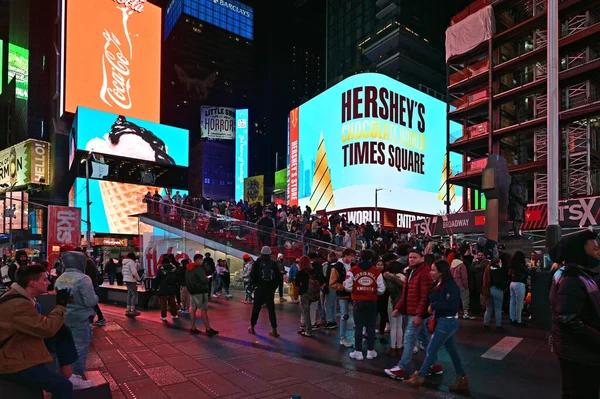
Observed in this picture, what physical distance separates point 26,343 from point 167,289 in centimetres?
782

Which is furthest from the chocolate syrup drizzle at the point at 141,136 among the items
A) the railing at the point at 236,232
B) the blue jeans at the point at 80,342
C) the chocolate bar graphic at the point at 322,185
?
the blue jeans at the point at 80,342

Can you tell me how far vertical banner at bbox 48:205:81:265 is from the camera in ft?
46.1

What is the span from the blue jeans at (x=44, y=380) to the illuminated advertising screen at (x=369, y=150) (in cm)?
3775

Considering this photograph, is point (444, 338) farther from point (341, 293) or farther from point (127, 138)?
point (127, 138)

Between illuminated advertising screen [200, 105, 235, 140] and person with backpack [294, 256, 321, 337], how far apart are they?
3273 inches

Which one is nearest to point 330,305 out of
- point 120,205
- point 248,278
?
point 248,278

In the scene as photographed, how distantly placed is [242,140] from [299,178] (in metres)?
35.4

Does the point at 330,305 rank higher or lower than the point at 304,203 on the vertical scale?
lower

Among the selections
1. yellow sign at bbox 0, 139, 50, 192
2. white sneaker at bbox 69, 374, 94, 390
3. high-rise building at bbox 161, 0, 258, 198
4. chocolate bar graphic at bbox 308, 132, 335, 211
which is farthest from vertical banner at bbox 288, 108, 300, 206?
high-rise building at bbox 161, 0, 258, 198

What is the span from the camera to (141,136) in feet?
154

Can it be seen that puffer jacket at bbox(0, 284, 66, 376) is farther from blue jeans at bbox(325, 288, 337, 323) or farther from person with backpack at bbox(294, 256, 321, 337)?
blue jeans at bbox(325, 288, 337, 323)

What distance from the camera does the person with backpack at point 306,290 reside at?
8750mm

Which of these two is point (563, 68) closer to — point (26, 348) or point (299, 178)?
point (299, 178)

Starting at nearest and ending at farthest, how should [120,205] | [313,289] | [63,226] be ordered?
[313,289] < [63,226] < [120,205]
